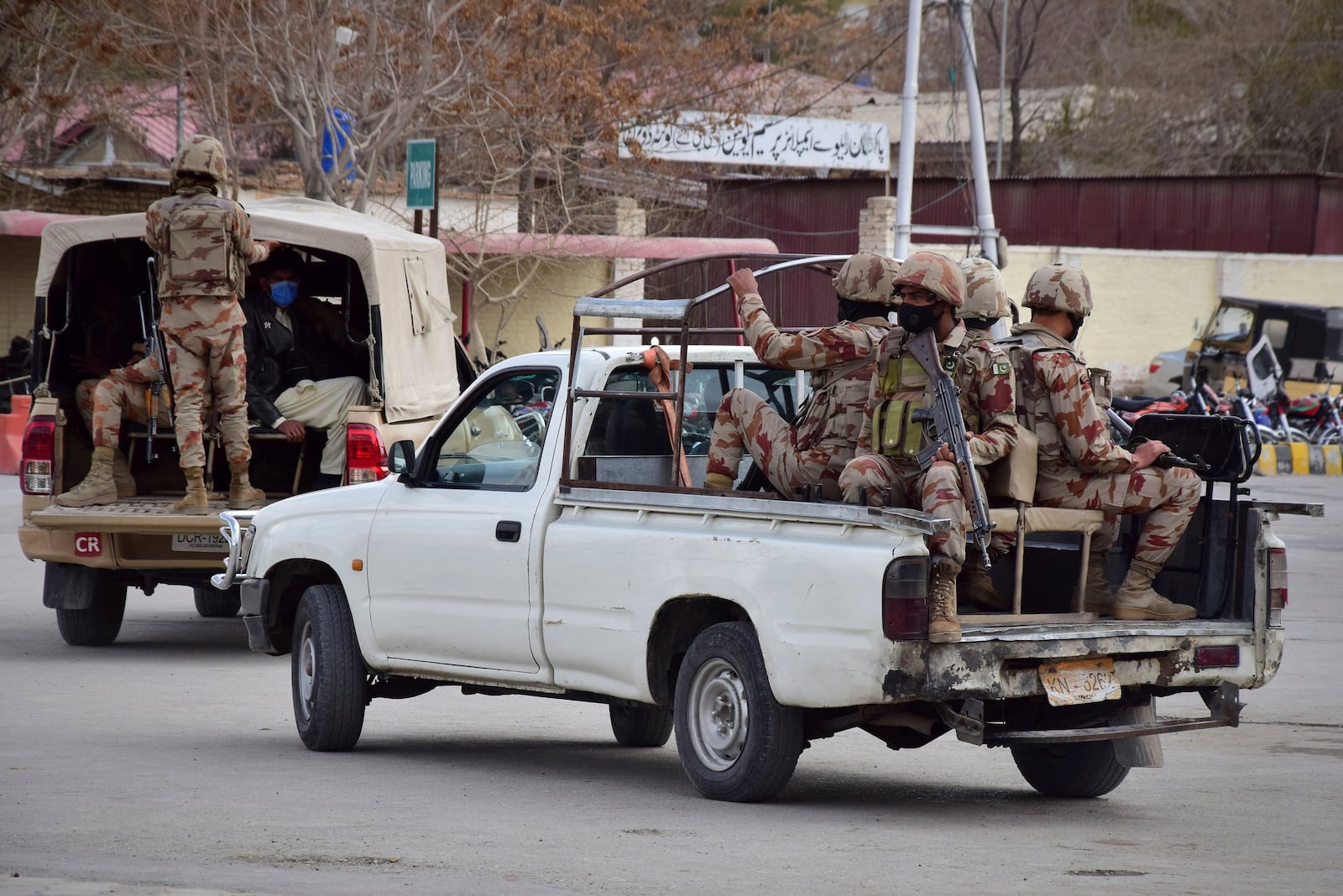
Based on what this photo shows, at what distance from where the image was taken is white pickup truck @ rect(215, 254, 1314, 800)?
618 cm

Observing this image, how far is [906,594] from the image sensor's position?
5.97 m

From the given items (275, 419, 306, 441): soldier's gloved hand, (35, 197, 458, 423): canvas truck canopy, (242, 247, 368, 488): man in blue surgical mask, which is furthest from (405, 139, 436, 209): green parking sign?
(275, 419, 306, 441): soldier's gloved hand

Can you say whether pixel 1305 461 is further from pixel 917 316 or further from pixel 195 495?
pixel 917 316

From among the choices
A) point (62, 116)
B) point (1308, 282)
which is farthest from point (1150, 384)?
point (62, 116)

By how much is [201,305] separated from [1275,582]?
6.53 m

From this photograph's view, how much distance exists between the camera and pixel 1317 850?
20.3 feet

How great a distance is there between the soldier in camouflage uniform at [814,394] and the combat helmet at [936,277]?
0.42m

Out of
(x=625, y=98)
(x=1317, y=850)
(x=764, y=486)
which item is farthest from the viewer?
(x=625, y=98)

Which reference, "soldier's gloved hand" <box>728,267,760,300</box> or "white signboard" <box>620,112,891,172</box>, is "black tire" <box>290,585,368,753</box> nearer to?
"soldier's gloved hand" <box>728,267,760,300</box>

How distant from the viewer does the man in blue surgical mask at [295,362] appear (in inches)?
450

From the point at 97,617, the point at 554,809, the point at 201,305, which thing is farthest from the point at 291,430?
the point at 554,809

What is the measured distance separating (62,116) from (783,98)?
15256 mm

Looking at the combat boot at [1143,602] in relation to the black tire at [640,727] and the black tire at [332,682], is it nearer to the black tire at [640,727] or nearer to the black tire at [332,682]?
the black tire at [640,727]

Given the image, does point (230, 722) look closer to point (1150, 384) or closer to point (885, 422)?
point (885, 422)
